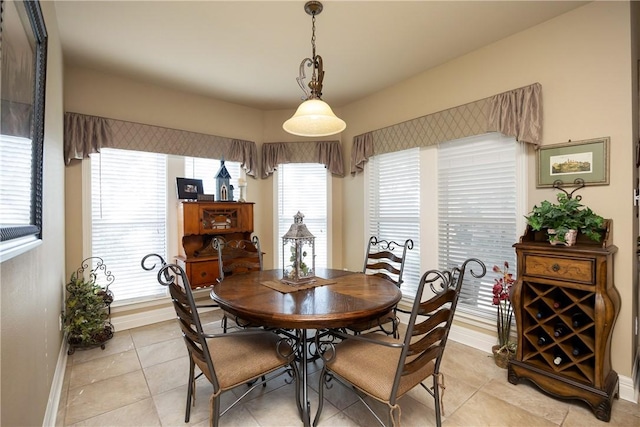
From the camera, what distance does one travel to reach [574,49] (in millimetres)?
2264

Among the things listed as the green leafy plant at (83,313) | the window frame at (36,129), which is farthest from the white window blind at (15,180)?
the green leafy plant at (83,313)

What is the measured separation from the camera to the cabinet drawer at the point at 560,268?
6.31 feet

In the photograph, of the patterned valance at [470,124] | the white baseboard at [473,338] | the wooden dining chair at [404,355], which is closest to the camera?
the wooden dining chair at [404,355]

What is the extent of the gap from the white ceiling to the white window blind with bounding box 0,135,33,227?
5.30ft

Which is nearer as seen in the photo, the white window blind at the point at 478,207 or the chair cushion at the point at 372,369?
the chair cushion at the point at 372,369

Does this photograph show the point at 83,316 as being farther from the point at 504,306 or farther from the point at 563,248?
Result: the point at 563,248

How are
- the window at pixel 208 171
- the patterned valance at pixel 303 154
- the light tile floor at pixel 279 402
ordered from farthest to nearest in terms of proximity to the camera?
1. the patterned valance at pixel 303 154
2. the window at pixel 208 171
3. the light tile floor at pixel 279 402

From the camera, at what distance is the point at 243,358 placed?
1727 mm

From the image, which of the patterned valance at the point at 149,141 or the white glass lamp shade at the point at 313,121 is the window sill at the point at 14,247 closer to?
the white glass lamp shade at the point at 313,121

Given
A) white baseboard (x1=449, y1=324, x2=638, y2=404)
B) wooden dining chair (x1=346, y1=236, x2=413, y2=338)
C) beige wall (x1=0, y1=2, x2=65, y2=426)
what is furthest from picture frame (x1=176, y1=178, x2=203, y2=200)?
white baseboard (x1=449, y1=324, x2=638, y2=404)

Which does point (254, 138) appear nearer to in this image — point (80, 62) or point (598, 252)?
point (80, 62)

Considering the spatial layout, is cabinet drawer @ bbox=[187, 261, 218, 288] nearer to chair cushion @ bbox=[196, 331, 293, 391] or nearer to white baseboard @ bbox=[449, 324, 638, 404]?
chair cushion @ bbox=[196, 331, 293, 391]

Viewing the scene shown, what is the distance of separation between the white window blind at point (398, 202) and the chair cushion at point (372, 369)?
1.74 metres

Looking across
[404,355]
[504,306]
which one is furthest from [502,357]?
[404,355]
